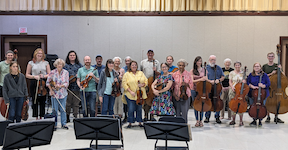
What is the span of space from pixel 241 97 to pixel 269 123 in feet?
4.19

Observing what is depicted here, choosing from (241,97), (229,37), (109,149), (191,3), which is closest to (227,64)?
(241,97)

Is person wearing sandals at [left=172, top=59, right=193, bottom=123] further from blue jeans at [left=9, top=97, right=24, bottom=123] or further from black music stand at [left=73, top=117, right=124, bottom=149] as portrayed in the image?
blue jeans at [left=9, top=97, right=24, bottom=123]

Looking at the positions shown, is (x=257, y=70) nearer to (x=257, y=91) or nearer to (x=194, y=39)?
(x=257, y=91)

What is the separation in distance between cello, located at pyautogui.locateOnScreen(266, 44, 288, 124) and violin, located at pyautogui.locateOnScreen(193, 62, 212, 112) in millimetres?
1366

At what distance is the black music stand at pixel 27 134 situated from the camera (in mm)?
2826

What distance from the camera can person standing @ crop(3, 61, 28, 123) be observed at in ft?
16.4

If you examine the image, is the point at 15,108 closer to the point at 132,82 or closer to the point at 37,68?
the point at 37,68

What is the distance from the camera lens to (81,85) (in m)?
5.54

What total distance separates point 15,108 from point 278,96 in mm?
5164

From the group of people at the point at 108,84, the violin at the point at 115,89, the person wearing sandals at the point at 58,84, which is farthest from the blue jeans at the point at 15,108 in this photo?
the violin at the point at 115,89

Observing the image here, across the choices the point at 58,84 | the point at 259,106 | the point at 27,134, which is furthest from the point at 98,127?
the point at 259,106

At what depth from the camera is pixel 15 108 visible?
517cm

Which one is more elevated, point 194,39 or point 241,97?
point 194,39

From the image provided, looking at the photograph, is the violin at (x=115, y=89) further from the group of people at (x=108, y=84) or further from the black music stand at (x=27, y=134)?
the black music stand at (x=27, y=134)
